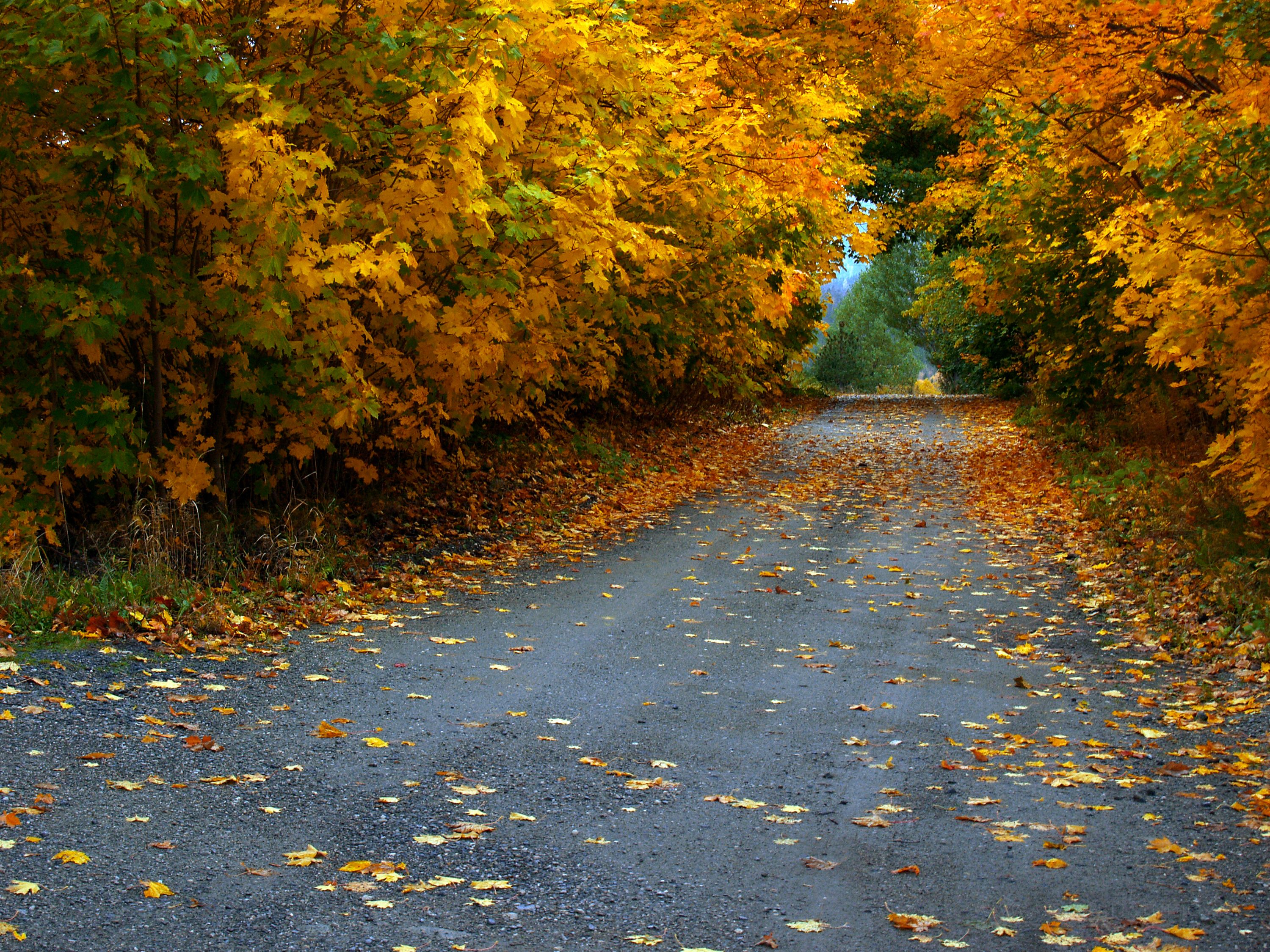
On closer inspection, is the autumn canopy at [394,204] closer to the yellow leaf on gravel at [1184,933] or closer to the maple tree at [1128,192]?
the maple tree at [1128,192]

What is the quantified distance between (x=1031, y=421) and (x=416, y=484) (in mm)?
14106

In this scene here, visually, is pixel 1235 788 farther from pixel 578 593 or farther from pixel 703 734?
pixel 578 593

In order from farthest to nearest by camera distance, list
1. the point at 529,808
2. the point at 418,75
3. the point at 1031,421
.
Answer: the point at 1031,421
the point at 418,75
the point at 529,808

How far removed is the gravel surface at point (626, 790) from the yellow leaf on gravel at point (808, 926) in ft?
0.04

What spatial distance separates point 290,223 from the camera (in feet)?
24.2

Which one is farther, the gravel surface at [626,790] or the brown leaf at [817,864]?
the brown leaf at [817,864]

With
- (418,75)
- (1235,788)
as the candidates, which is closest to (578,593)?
(418,75)

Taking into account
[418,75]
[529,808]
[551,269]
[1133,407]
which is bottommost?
[529,808]

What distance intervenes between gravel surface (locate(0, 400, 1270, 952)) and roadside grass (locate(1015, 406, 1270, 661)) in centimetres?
66

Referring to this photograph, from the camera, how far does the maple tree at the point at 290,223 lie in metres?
7.48

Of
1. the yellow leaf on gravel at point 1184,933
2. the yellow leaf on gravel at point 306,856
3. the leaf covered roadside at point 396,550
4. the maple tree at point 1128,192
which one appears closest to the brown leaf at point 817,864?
the yellow leaf on gravel at point 1184,933

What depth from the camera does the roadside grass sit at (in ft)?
25.9

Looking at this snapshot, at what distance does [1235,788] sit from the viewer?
17.2ft

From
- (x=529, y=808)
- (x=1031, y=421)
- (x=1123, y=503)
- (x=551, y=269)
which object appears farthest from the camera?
(x=1031, y=421)
